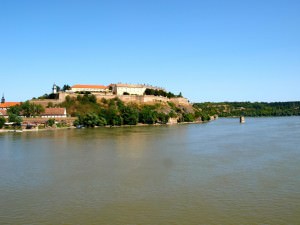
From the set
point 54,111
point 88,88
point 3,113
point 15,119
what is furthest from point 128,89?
point 15,119

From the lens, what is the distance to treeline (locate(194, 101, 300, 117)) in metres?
87.1

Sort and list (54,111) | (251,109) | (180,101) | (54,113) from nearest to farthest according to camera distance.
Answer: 1. (54,113)
2. (54,111)
3. (180,101)
4. (251,109)

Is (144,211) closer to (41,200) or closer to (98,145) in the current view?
(41,200)

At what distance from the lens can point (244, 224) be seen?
25.4 feet

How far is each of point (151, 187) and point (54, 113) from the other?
3194 cm

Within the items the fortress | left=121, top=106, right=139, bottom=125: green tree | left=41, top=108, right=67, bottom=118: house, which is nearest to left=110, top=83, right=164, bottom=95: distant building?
the fortress

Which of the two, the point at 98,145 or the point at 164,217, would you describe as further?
the point at 98,145

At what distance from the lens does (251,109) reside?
319 feet

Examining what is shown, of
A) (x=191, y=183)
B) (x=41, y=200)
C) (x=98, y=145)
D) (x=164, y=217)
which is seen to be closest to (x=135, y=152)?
(x=98, y=145)

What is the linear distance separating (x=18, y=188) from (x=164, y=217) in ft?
17.0

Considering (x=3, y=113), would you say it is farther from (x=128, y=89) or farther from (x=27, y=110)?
(x=128, y=89)

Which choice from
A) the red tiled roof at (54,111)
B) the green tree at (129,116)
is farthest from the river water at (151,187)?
the green tree at (129,116)

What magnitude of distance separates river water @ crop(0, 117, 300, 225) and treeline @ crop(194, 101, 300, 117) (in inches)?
2502

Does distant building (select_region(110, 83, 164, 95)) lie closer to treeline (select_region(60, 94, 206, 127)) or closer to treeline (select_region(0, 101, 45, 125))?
treeline (select_region(60, 94, 206, 127))
